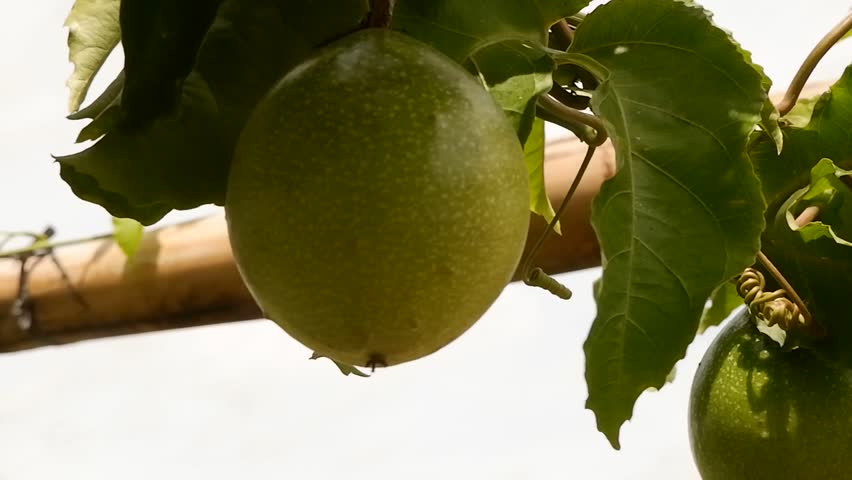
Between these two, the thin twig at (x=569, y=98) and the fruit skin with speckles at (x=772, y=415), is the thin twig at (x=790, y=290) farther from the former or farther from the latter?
the thin twig at (x=569, y=98)

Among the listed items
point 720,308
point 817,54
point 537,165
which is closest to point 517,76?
point 537,165

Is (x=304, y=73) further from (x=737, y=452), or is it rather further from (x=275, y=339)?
(x=275, y=339)

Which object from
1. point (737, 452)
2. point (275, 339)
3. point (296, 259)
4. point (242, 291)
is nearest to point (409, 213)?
point (296, 259)

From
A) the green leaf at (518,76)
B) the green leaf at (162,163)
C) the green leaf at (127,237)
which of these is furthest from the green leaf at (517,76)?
the green leaf at (127,237)

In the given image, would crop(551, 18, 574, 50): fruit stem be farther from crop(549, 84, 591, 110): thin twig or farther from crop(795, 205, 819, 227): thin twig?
crop(795, 205, 819, 227): thin twig

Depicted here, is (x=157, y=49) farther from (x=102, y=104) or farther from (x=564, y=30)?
(x=564, y=30)
